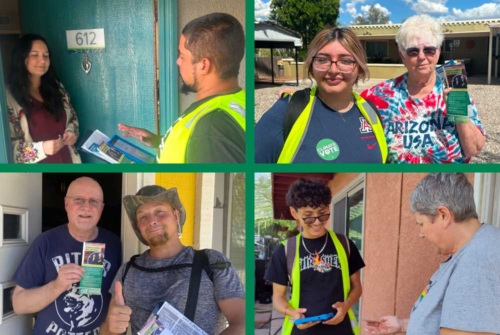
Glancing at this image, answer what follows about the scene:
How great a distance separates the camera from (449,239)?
2285 millimetres

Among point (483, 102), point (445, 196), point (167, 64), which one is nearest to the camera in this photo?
point (445, 196)

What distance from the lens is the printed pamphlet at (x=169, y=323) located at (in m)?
2.45

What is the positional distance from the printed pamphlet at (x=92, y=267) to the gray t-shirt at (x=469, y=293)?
1.36 m

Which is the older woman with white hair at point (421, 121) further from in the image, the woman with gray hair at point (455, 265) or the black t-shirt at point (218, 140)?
the black t-shirt at point (218, 140)

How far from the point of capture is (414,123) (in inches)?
96.2

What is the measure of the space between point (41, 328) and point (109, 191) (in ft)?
2.25

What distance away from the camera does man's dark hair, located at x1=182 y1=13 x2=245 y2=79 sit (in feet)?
8.01

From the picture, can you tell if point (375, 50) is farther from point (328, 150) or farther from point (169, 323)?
point (169, 323)

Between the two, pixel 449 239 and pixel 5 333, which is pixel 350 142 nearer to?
pixel 449 239

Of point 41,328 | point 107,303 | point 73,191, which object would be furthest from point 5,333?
point 73,191

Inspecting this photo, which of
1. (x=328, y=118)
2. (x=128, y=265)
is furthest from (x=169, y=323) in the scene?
(x=328, y=118)

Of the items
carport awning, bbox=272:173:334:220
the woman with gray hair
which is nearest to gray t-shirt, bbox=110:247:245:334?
carport awning, bbox=272:173:334:220

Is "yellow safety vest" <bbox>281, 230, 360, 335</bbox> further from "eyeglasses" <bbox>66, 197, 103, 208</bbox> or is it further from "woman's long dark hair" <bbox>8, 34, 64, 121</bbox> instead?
"woman's long dark hair" <bbox>8, 34, 64, 121</bbox>

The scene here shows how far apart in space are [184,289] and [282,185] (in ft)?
2.03
